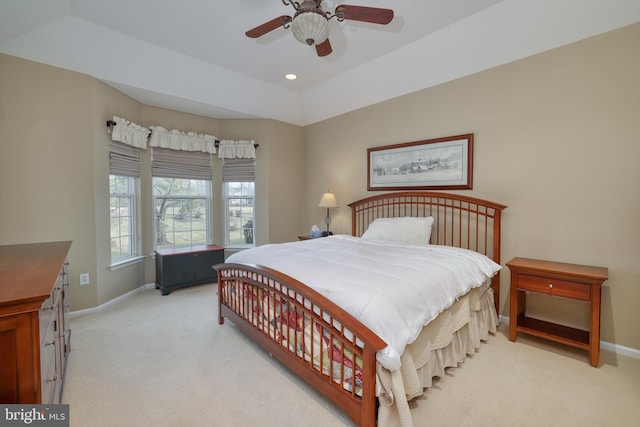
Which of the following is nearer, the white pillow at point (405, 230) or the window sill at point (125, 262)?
the white pillow at point (405, 230)

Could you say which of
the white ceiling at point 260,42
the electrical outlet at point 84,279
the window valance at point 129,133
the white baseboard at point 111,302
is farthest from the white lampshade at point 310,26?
the white baseboard at point 111,302

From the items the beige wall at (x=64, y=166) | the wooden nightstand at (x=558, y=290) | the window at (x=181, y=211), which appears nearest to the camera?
the wooden nightstand at (x=558, y=290)

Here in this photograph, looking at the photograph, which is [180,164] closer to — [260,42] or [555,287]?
[260,42]

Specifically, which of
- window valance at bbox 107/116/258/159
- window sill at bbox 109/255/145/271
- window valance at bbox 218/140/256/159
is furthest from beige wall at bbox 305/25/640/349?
window sill at bbox 109/255/145/271

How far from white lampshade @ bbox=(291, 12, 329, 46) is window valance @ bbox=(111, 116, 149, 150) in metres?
2.86

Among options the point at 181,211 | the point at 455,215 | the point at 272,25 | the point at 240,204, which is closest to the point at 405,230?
the point at 455,215

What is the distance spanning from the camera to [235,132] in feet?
16.4

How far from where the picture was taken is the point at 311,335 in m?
1.86

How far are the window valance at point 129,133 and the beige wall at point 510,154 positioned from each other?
0.14 meters

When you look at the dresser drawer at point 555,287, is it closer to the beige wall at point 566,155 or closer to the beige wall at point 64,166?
the beige wall at point 566,155

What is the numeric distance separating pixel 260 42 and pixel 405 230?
277 centimetres

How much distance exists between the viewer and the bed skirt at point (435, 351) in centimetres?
149

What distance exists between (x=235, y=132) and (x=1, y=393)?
4492 millimetres

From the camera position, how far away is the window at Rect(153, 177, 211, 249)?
14.7 feet
